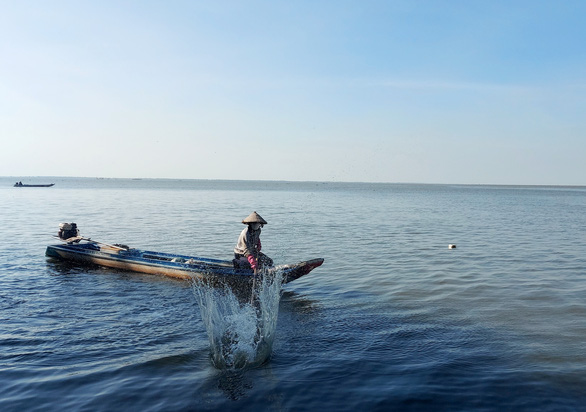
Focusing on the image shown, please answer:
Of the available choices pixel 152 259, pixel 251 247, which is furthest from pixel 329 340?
pixel 152 259

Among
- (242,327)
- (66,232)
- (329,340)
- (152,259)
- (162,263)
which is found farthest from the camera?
(66,232)

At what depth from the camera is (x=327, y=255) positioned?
2156 cm

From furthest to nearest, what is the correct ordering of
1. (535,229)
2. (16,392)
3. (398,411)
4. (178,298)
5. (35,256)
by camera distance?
1. (535,229)
2. (35,256)
3. (178,298)
4. (16,392)
5. (398,411)

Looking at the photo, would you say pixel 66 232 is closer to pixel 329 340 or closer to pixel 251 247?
Answer: pixel 251 247

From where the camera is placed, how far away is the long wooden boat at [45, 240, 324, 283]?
46.9 ft

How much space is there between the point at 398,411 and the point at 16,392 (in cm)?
613

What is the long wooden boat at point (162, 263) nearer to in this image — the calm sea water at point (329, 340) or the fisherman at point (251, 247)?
the fisherman at point (251, 247)

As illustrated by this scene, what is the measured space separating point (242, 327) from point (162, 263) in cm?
702

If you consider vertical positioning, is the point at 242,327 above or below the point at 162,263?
below

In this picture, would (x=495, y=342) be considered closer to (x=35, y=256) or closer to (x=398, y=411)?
(x=398, y=411)

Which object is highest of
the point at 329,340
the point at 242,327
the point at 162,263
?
the point at 162,263

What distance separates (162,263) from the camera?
53.3ft

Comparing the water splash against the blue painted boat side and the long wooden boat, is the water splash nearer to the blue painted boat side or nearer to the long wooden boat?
the long wooden boat

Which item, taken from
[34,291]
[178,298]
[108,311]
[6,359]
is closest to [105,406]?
[6,359]
